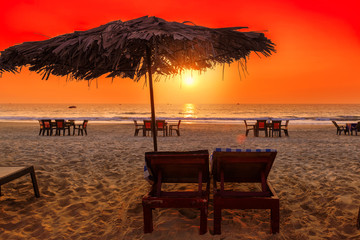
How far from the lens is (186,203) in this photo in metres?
2.84

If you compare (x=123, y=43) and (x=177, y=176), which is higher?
(x=123, y=43)

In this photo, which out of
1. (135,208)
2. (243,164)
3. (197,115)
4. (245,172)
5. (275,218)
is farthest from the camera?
(197,115)

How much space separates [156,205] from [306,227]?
197cm

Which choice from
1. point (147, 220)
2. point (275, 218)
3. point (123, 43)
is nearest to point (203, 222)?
point (147, 220)

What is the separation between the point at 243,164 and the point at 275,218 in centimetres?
73

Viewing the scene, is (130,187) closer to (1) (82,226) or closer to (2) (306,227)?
(1) (82,226)

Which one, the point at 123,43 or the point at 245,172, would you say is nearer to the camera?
the point at 123,43

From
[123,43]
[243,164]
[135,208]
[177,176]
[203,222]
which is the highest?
[123,43]

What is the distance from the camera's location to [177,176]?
336 centimetres

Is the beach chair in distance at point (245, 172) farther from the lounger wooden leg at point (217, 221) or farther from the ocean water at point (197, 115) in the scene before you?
the ocean water at point (197, 115)

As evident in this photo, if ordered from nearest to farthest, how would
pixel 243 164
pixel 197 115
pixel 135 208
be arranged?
pixel 243 164 < pixel 135 208 < pixel 197 115

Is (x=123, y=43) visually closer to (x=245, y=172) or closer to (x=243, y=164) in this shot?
(x=243, y=164)

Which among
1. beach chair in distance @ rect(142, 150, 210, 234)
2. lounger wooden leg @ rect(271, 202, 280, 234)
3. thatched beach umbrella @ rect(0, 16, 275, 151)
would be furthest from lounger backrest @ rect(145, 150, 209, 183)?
thatched beach umbrella @ rect(0, 16, 275, 151)

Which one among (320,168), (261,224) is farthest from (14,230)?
(320,168)
